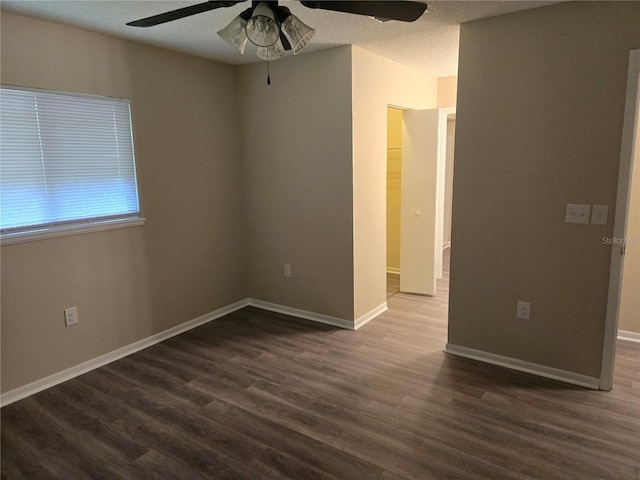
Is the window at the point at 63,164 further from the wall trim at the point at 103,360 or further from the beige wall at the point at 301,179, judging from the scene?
the beige wall at the point at 301,179

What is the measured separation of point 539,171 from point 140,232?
2955 mm

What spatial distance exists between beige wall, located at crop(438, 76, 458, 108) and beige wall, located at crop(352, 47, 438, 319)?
0.75 metres

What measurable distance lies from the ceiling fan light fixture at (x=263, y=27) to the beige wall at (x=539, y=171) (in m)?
1.69

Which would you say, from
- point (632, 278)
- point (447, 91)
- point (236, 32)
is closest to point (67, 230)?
point (236, 32)

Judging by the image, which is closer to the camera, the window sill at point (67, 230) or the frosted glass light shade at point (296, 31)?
the frosted glass light shade at point (296, 31)

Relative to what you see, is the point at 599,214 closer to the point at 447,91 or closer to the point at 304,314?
the point at 304,314

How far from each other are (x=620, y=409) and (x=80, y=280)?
3.61 meters

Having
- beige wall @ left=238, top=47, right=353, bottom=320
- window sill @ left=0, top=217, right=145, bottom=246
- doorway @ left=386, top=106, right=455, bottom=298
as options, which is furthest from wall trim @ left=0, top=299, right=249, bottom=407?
doorway @ left=386, top=106, right=455, bottom=298

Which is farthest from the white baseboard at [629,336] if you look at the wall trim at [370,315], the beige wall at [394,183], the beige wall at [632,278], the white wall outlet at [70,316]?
the white wall outlet at [70,316]

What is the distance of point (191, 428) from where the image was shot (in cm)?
243

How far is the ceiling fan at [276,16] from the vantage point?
1.68m

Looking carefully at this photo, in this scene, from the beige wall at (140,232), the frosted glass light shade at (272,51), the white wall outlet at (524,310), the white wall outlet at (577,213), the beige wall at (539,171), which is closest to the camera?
the frosted glass light shade at (272,51)

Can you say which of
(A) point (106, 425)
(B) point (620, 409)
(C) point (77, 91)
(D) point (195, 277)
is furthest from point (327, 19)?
(B) point (620, 409)

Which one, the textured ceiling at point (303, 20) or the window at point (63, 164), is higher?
the textured ceiling at point (303, 20)
